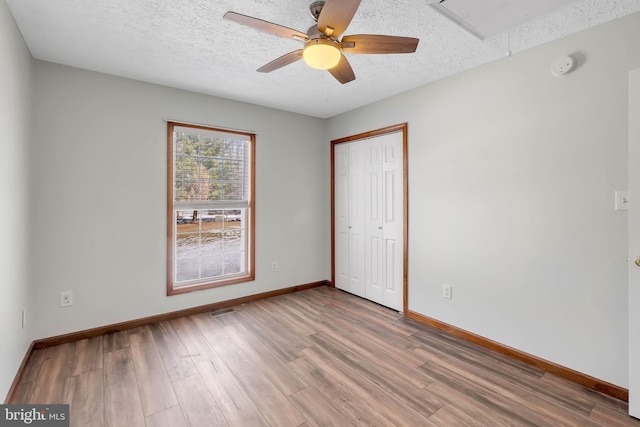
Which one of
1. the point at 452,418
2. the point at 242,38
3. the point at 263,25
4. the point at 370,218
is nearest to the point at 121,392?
the point at 452,418

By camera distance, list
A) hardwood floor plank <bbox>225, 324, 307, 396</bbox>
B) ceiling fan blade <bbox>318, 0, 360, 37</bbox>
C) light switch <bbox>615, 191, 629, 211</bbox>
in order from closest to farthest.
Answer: ceiling fan blade <bbox>318, 0, 360, 37</bbox> < light switch <bbox>615, 191, 629, 211</bbox> < hardwood floor plank <bbox>225, 324, 307, 396</bbox>

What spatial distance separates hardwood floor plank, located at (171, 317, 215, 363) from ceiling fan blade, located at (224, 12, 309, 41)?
2.38m

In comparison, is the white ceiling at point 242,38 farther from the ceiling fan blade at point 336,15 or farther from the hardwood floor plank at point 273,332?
the hardwood floor plank at point 273,332

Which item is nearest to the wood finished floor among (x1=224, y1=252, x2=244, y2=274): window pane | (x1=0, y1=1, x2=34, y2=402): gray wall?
(x1=0, y1=1, x2=34, y2=402): gray wall

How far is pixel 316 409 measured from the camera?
180 centimetres

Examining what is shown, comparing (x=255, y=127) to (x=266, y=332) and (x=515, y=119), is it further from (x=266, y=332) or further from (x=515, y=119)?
(x=515, y=119)

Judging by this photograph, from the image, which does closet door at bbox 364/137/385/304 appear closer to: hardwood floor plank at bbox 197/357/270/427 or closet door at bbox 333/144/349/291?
closet door at bbox 333/144/349/291

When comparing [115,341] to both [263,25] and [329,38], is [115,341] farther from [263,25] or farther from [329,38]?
[329,38]

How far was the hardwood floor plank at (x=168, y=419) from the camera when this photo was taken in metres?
1.67

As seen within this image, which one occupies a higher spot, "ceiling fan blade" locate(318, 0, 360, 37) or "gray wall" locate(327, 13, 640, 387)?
"ceiling fan blade" locate(318, 0, 360, 37)

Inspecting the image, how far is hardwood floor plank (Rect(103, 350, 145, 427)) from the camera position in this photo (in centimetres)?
171

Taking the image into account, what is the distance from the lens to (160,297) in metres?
3.07

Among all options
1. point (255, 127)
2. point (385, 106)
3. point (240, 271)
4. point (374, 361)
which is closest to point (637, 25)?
point (385, 106)

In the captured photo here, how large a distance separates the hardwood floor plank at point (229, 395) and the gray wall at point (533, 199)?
1958mm
